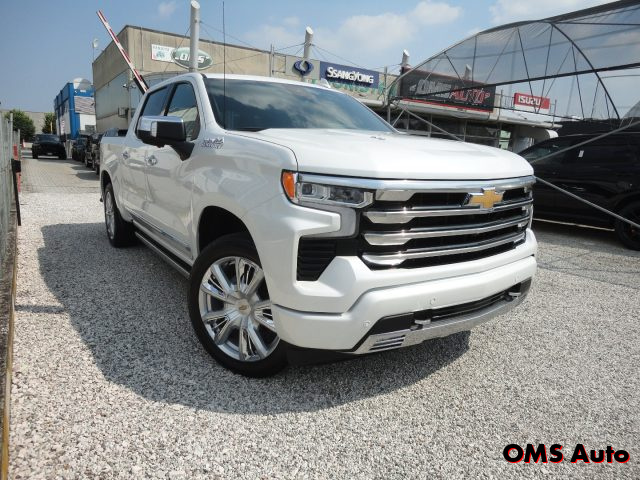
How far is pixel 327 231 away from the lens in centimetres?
218

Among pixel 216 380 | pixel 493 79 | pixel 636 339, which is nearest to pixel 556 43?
pixel 493 79

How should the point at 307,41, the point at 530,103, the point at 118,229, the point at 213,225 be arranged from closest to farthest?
the point at 213,225
the point at 118,229
the point at 530,103
the point at 307,41

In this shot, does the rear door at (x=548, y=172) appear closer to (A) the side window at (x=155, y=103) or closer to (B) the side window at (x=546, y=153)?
(B) the side window at (x=546, y=153)

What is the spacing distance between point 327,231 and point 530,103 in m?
11.6

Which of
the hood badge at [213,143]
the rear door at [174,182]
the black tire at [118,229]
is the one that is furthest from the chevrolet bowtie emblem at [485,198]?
the black tire at [118,229]

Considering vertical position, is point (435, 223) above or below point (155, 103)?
below

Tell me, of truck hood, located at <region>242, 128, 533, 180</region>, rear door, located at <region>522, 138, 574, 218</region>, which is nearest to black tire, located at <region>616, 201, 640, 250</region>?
rear door, located at <region>522, 138, 574, 218</region>

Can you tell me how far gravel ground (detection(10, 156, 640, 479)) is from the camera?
2.12 m

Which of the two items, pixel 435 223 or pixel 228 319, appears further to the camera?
pixel 228 319

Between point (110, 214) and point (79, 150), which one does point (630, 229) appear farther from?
point (79, 150)

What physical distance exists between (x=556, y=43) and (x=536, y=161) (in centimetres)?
229

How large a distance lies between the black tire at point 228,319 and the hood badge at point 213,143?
575mm

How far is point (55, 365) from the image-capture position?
2.82m

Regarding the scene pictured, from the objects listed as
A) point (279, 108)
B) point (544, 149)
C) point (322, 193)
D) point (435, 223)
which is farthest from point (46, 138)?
point (435, 223)
